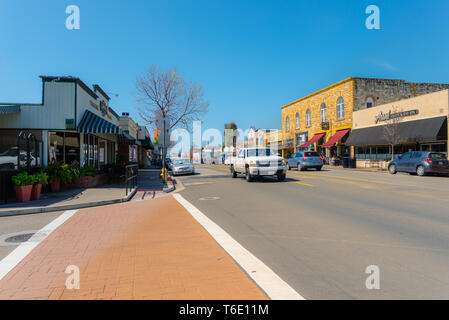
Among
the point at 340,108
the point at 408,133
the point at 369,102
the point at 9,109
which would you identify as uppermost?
the point at 369,102

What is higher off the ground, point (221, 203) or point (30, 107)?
point (30, 107)

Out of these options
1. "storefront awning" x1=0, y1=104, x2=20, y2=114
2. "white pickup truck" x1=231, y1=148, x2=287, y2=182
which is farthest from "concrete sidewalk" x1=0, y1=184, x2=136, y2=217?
"white pickup truck" x1=231, y1=148, x2=287, y2=182

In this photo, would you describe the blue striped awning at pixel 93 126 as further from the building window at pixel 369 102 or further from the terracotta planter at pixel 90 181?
the building window at pixel 369 102

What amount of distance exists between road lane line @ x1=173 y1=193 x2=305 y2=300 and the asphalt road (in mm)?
122

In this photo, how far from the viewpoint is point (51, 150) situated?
45.2 ft

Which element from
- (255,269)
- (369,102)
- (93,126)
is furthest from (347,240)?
(369,102)

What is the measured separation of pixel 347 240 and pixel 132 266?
3483 millimetres

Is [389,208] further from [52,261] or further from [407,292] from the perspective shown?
[52,261]

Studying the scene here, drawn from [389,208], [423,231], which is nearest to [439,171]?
[389,208]

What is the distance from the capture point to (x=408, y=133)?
25500 mm

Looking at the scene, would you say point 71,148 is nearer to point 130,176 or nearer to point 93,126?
point 93,126
